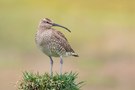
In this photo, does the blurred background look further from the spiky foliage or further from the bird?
the spiky foliage

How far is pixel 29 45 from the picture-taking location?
2105cm

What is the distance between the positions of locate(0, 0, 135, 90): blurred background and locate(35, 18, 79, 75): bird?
483cm

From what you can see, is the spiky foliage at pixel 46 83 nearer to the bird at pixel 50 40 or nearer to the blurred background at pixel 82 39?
the bird at pixel 50 40

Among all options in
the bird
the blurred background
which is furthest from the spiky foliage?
the blurred background

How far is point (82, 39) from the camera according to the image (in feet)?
72.8

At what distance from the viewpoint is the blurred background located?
59.2 feet

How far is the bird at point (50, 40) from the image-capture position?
9703 mm

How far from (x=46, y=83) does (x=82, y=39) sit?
14366 millimetres

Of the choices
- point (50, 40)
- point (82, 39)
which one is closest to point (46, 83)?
point (50, 40)

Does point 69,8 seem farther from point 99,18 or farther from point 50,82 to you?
point 50,82

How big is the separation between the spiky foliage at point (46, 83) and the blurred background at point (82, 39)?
685 centimetres

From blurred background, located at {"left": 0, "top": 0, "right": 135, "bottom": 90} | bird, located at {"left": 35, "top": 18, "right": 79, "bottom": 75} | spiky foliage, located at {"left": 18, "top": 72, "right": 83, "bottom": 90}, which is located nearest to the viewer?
spiky foliage, located at {"left": 18, "top": 72, "right": 83, "bottom": 90}

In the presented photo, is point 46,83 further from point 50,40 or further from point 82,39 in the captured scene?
point 82,39

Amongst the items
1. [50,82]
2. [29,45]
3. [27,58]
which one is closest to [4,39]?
[29,45]
